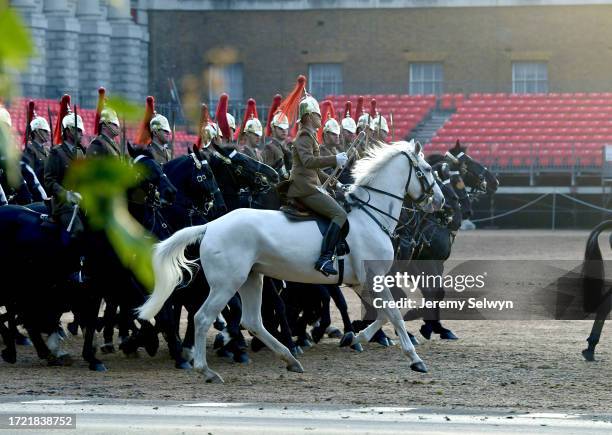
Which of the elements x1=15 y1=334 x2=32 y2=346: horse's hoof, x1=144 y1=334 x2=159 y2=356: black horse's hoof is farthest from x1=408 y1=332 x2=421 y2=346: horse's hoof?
x1=15 y1=334 x2=32 y2=346: horse's hoof

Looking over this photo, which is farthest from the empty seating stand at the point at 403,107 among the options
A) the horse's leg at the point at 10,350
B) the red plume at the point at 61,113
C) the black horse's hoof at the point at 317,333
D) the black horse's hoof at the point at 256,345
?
the horse's leg at the point at 10,350

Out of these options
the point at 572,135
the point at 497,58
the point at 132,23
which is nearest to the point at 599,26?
the point at 497,58

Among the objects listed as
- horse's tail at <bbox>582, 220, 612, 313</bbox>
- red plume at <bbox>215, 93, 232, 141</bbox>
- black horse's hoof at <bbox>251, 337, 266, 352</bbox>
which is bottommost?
black horse's hoof at <bbox>251, 337, 266, 352</bbox>

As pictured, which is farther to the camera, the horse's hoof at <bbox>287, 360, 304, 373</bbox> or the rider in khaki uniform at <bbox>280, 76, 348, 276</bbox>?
the horse's hoof at <bbox>287, 360, 304, 373</bbox>

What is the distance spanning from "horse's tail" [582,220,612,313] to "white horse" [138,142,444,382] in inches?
57.8

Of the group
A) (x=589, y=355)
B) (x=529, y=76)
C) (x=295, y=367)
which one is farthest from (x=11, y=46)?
(x=529, y=76)

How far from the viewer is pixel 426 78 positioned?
4734 centimetres

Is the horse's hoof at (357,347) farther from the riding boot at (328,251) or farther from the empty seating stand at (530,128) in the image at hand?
the empty seating stand at (530,128)

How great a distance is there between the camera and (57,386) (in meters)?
9.74

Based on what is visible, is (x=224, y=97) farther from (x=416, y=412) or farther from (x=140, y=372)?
(x=416, y=412)

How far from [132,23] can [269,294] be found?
3510 centimetres

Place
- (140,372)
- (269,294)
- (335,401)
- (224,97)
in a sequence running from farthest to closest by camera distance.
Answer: (224,97) → (269,294) → (140,372) → (335,401)

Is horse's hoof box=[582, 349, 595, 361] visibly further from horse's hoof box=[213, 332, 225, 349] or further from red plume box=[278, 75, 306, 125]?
red plume box=[278, 75, 306, 125]

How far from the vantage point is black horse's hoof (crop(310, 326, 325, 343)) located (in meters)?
13.1
